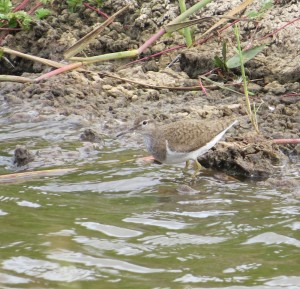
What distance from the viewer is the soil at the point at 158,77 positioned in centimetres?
979

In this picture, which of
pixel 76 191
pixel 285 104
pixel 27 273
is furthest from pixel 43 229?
pixel 285 104

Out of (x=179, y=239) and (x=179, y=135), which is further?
(x=179, y=135)

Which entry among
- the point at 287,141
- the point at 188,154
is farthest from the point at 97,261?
the point at 287,141

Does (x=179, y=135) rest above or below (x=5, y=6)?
below

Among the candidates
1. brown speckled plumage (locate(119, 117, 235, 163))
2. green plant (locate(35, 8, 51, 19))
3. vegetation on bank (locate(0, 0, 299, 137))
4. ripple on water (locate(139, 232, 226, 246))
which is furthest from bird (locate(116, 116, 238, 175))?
green plant (locate(35, 8, 51, 19))

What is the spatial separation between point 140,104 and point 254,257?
4.92m

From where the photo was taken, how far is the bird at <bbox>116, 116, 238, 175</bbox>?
864cm

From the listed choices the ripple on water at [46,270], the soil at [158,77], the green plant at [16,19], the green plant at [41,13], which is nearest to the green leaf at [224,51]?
the soil at [158,77]

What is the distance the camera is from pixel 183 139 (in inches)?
344

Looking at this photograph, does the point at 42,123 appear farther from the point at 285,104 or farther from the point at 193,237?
the point at 193,237

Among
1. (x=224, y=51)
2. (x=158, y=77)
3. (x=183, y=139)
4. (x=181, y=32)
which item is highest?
(x=181, y=32)

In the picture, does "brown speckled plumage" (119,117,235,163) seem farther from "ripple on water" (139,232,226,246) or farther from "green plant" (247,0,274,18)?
"ripple on water" (139,232,226,246)

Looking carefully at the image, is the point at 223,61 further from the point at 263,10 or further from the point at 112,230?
the point at 112,230

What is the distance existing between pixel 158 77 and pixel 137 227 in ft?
14.8
